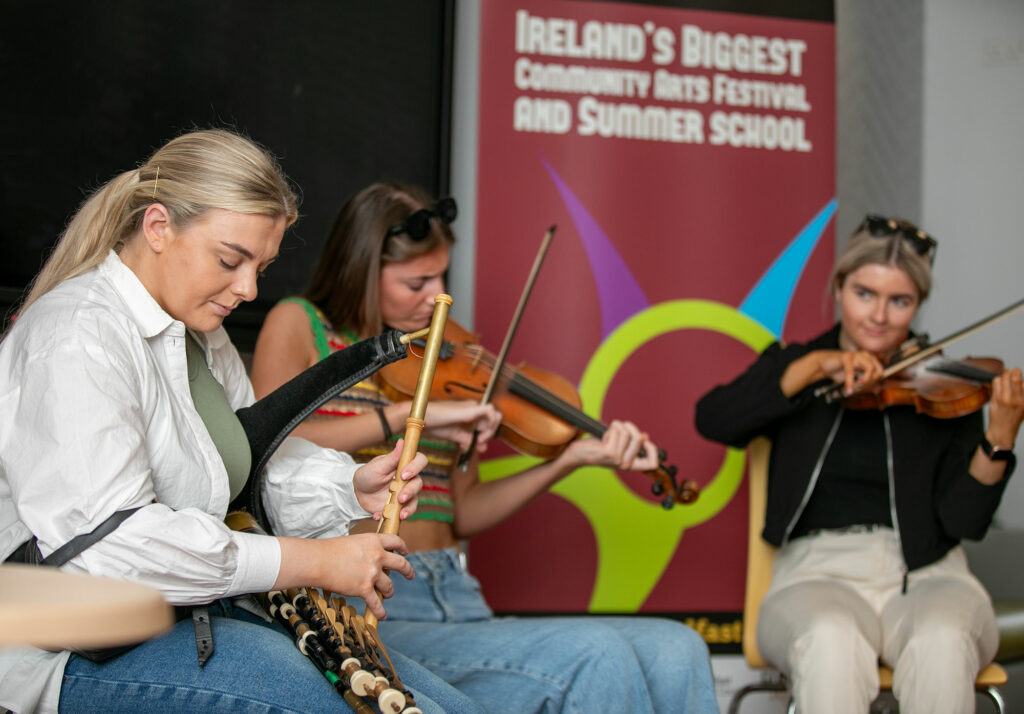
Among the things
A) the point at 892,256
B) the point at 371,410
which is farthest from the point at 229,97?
the point at 892,256

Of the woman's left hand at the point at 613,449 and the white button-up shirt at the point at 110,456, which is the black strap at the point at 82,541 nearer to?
the white button-up shirt at the point at 110,456

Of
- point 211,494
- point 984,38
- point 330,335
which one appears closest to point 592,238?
point 330,335

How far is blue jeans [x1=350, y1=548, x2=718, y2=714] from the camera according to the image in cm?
163

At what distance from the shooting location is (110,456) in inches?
44.3

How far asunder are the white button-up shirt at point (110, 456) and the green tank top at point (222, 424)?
0.15ft

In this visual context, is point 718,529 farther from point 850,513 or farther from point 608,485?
point 850,513

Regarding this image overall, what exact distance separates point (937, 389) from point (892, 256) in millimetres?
345

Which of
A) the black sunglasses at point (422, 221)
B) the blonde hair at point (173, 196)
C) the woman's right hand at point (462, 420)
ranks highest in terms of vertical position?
the black sunglasses at point (422, 221)

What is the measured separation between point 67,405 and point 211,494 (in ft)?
0.79

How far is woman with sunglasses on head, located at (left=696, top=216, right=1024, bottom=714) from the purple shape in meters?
0.50

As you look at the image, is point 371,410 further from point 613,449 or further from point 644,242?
point 644,242

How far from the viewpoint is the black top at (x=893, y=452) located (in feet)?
7.43

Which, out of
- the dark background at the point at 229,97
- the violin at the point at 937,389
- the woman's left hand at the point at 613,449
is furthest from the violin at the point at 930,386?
the dark background at the point at 229,97

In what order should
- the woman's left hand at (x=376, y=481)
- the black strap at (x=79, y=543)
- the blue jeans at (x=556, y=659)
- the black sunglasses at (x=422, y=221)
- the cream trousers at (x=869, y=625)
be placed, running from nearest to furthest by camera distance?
1. the black strap at (x=79, y=543)
2. the woman's left hand at (x=376, y=481)
3. the blue jeans at (x=556, y=659)
4. the cream trousers at (x=869, y=625)
5. the black sunglasses at (x=422, y=221)
